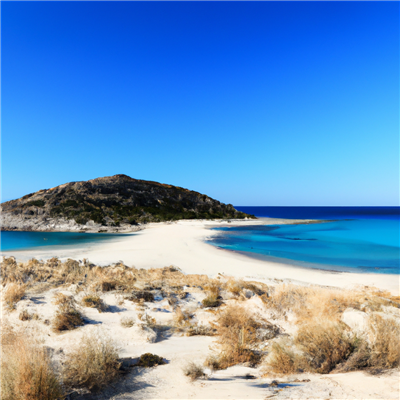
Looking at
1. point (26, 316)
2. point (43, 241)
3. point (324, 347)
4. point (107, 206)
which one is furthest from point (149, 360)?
point (107, 206)

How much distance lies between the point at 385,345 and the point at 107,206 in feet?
143

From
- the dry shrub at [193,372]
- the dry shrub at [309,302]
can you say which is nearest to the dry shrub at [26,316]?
the dry shrub at [193,372]

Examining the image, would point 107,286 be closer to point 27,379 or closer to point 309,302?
point 27,379

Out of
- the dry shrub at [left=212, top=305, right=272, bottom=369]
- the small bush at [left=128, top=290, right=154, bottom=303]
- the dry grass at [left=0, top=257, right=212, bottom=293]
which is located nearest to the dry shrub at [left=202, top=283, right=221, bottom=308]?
the dry grass at [left=0, top=257, right=212, bottom=293]

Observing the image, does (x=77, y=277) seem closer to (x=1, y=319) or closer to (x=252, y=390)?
(x=1, y=319)

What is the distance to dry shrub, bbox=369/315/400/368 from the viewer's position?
12.4ft

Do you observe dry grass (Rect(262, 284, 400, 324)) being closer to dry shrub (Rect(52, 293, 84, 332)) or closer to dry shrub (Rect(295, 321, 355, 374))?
dry shrub (Rect(295, 321, 355, 374))

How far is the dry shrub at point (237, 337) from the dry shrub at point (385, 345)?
70.8 inches

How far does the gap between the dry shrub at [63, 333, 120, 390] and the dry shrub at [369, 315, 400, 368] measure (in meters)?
3.91

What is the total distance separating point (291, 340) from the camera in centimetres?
459

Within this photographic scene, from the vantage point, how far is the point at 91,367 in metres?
3.51

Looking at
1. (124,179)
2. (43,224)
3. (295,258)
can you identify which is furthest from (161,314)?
(124,179)

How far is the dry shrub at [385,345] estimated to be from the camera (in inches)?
149

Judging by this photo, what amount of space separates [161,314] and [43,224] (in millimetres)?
36662
